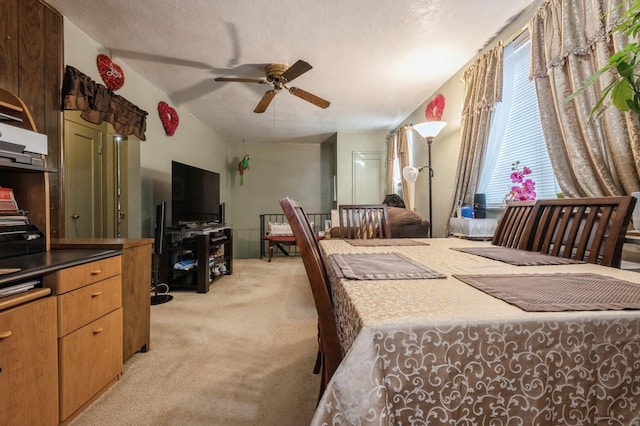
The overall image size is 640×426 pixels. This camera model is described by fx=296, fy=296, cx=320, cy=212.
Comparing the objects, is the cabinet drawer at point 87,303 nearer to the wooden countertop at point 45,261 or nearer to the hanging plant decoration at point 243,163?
the wooden countertop at point 45,261

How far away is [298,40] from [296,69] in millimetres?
224

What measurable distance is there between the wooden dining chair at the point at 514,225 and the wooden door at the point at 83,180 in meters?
3.64

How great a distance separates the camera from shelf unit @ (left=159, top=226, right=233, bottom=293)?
3377 mm

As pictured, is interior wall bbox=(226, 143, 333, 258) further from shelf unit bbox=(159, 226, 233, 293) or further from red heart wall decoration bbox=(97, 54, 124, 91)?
red heart wall decoration bbox=(97, 54, 124, 91)

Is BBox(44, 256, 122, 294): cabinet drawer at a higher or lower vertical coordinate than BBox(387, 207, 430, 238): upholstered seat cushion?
lower

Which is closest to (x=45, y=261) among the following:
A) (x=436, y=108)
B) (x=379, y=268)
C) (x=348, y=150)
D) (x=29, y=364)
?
(x=29, y=364)

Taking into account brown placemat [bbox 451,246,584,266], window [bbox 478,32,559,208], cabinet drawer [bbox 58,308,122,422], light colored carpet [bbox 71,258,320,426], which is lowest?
light colored carpet [bbox 71,258,320,426]

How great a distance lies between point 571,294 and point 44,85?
2976 mm

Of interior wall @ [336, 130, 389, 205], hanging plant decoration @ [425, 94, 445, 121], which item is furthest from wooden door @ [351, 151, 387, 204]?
hanging plant decoration @ [425, 94, 445, 121]

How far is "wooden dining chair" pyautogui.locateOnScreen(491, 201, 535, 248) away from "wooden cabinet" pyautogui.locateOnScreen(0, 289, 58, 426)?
7.03ft

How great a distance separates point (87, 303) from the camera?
138 centimetres

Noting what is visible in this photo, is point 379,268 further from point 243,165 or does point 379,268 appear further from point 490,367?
point 243,165

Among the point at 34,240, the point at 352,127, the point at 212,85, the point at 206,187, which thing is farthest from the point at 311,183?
the point at 34,240

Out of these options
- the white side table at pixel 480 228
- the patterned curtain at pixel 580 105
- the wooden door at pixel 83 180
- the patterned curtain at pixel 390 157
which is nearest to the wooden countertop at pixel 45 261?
the wooden door at pixel 83 180
